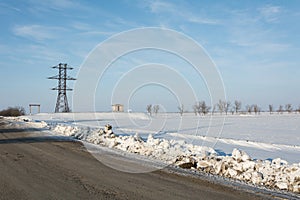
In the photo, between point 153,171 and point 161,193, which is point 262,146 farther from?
point 161,193

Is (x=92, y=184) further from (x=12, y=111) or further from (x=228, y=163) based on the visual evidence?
(x=12, y=111)

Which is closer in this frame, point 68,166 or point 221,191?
point 221,191

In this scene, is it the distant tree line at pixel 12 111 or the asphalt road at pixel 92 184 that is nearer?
the asphalt road at pixel 92 184

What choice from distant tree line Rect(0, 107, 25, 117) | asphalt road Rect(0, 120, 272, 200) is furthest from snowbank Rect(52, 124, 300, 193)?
distant tree line Rect(0, 107, 25, 117)

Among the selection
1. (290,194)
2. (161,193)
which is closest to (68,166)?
(161,193)

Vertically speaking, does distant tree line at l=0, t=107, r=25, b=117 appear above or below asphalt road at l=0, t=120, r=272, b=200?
above

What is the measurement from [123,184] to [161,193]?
1127 mm

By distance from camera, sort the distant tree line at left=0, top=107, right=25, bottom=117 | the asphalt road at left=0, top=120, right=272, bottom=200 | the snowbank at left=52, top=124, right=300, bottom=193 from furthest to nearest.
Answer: the distant tree line at left=0, top=107, right=25, bottom=117
the snowbank at left=52, top=124, right=300, bottom=193
the asphalt road at left=0, top=120, right=272, bottom=200

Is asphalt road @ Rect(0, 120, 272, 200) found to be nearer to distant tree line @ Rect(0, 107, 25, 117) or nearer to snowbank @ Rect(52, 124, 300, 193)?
snowbank @ Rect(52, 124, 300, 193)

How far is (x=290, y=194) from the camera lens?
7.11m

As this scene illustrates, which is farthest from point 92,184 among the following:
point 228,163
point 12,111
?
point 12,111

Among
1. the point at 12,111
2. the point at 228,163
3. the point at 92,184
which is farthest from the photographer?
the point at 12,111

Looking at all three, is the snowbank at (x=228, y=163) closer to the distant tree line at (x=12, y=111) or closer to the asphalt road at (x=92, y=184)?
the asphalt road at (x=92, y=184)

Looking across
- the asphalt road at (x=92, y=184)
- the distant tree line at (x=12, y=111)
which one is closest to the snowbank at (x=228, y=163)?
the asphalt road at (x=92, y=184)
